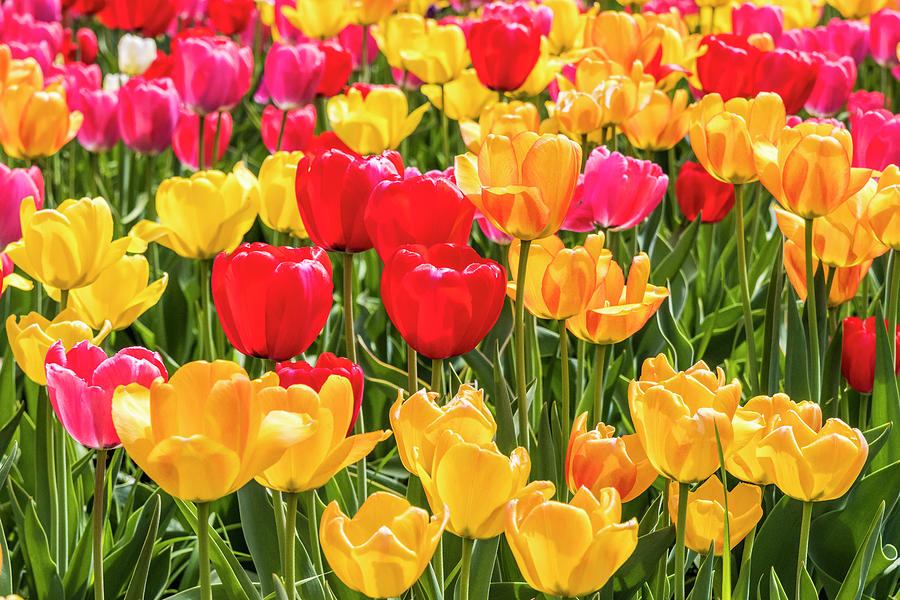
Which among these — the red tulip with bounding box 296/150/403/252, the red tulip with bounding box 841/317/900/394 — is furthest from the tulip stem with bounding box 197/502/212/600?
the red tulip with bounding box 841/317/900/394

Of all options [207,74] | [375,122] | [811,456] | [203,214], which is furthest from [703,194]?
[811,456]

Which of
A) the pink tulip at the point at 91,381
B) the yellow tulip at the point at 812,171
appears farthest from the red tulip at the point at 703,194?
the pink tulip at the point at 91,381

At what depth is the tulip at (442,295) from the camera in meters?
1.07

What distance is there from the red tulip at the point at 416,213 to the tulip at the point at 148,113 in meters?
1.40

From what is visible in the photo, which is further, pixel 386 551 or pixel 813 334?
pixel 813 334

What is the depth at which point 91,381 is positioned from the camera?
1004mm

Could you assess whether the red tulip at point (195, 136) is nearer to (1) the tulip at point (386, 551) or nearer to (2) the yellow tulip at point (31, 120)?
(2) the yellow tulip at point (31, 120)

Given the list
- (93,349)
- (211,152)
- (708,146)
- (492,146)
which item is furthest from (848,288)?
(211,152)

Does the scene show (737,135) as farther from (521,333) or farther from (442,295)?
(442,295)

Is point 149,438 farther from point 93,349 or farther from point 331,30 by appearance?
point 331,30

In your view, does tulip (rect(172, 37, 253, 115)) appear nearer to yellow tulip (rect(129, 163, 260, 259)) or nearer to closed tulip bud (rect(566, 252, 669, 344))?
yellow tulip (rect(129, 163, 260, 259))

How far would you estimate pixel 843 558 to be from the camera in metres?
1.31

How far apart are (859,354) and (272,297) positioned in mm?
824

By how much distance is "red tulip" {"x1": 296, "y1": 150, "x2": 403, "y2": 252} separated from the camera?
125 centimetres
